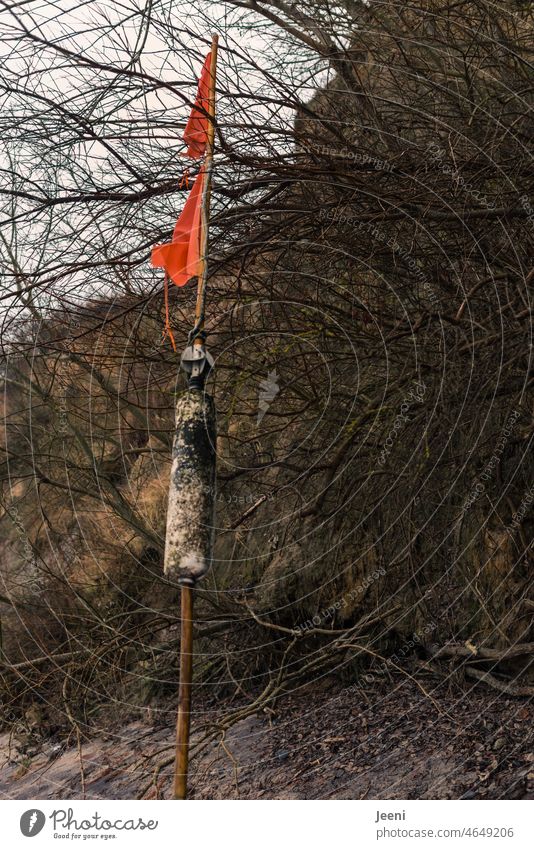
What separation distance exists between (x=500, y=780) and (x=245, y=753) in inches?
65.4

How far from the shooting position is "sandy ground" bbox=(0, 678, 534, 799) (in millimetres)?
4391

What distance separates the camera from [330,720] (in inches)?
217

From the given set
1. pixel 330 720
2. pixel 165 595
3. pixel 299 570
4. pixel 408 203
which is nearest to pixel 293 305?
pixel 408 203

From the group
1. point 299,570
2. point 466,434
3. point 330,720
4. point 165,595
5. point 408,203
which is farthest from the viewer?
point 165,595

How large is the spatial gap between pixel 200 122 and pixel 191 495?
1.60 metres
